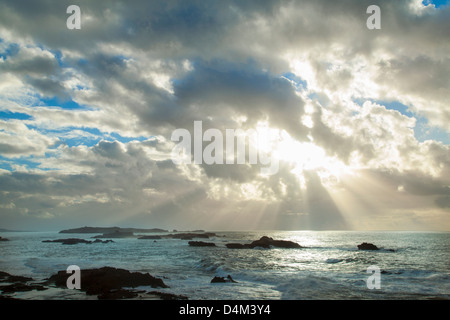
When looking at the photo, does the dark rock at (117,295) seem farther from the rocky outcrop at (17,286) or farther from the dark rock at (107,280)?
the rocky outcrop at (17,286)

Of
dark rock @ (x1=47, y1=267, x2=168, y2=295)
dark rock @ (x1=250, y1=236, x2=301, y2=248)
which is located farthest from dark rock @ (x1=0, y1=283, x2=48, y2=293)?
dark rock @ (x1=250, y1=236, x2=301, y2=248)

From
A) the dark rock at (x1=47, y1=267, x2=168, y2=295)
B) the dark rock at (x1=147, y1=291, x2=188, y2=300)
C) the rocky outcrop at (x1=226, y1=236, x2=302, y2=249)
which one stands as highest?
the dark rock at (x1=147, y1=291, x2=188, y2=300)

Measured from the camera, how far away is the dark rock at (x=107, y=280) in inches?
894

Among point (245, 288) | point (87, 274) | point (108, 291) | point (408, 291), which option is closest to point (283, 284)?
point (245, 288)

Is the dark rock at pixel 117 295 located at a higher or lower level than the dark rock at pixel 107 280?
higher

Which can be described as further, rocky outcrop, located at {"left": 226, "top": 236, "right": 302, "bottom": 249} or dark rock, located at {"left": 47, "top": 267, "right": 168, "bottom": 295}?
rocky outcrop, located at {"left": 226, "top": 236, "right": 302, "bottom": 249}

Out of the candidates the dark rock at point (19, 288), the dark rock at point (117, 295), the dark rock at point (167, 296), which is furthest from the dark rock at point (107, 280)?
the dark rock at point (167, 296)

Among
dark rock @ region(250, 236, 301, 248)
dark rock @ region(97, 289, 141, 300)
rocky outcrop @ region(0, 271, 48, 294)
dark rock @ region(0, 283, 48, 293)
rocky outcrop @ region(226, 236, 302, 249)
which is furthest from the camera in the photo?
dark rock @ region(250, 236, 301, 248)

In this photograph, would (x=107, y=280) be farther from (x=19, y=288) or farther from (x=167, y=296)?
(x=167, y=296)

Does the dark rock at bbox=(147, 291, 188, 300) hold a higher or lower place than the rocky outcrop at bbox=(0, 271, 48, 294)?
higher

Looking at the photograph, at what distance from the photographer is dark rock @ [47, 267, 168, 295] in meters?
22.7

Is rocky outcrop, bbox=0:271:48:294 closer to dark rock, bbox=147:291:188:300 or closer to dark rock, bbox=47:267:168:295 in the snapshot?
dark rock, bbox=47:267:168:295
